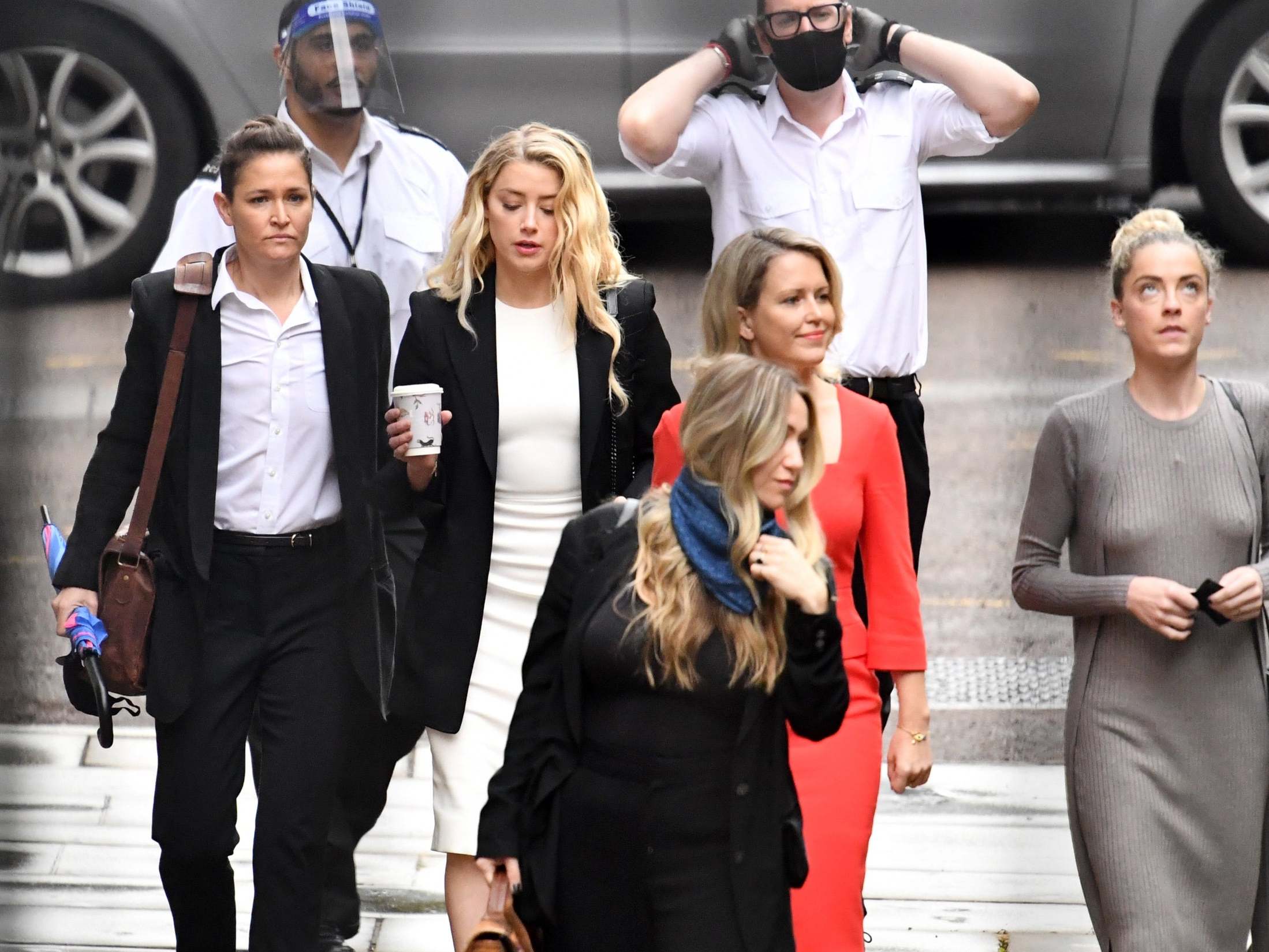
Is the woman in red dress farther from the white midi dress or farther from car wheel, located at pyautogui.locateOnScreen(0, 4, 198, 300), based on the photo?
car wheel, located at pyautogui.locateOnScreen(0, 4, 198, 300)

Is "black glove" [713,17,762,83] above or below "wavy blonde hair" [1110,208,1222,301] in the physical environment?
above

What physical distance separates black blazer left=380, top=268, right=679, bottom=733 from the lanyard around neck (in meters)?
0.73

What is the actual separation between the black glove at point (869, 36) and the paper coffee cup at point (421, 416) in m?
1.39

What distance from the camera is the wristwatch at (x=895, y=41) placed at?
179 inches

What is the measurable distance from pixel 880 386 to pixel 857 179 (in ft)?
1.55

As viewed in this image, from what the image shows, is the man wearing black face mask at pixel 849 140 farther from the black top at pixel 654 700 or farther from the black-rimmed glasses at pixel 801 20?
the black top at pixel 654 700

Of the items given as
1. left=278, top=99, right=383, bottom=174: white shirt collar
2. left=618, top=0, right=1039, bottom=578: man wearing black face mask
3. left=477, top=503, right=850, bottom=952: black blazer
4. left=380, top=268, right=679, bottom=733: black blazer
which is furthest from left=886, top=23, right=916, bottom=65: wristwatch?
left=477, top=503, right=850, bottom=952: black blazer

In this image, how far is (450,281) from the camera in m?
4.17

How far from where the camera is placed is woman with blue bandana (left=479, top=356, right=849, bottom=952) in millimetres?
3029

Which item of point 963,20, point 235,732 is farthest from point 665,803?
point 963,20

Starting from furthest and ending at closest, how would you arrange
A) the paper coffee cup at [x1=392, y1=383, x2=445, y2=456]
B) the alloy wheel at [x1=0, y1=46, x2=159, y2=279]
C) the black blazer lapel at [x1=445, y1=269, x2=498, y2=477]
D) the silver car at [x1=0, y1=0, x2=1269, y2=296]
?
1. the alloy wheel at [x1=0, y1=46, x2=159, y2=279]
2. the silver car at [x1=0, y1=0, x2=1269, y2=296]
3. the black blazer lapel at [x1=445, y1=269, x2=498, y2=477]
4. the paper coffee cup at [x1=392, y1=383, x2=445, y2=456]

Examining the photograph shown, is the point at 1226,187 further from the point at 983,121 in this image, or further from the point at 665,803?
the point at 665,803

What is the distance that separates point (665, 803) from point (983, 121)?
2.13 metres

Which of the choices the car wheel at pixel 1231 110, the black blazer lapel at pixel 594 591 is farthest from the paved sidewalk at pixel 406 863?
the black blazer lapel at pixel 594 591
